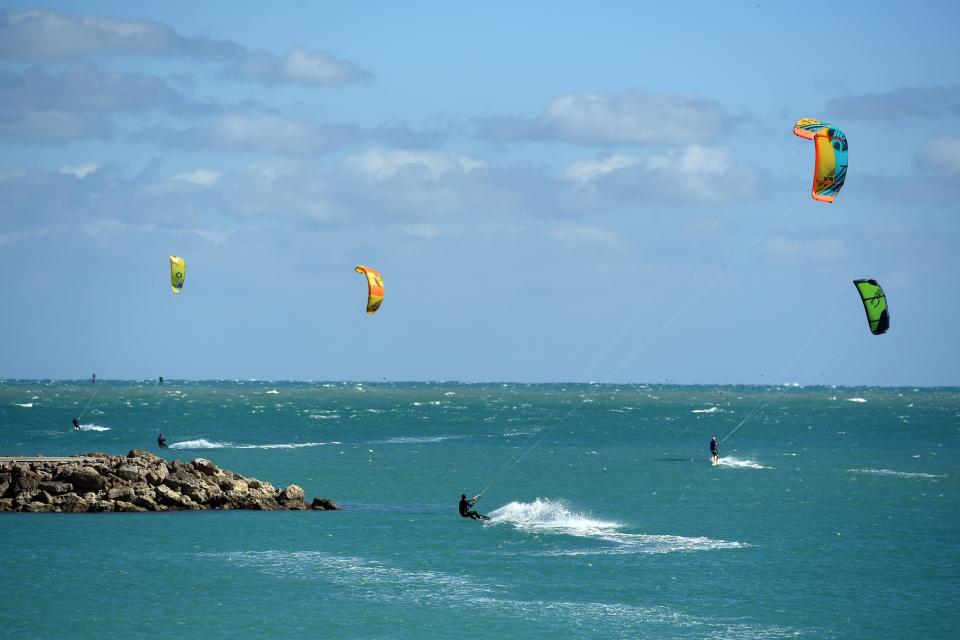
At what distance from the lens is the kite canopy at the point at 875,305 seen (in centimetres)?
4584

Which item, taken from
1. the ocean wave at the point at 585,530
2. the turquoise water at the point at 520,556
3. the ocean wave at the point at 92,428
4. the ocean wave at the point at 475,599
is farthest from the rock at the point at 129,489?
the ocean wave at the point at 92,428

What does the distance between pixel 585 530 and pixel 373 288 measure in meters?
19.2

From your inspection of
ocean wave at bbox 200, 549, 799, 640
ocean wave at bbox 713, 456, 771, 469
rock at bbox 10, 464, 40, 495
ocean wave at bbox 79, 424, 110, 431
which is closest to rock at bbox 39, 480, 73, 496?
rock at bbox 10, 464, 40, 495

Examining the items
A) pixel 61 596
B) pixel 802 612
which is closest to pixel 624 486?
pixel 802 612

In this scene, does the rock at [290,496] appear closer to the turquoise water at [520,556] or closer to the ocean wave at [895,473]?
the turquoise water at [520,556]

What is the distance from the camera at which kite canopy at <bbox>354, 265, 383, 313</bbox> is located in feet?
190

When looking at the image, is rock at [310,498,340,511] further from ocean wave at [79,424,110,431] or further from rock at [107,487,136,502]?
ocean wave at [79,424,110,431]

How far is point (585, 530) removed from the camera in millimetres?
44062

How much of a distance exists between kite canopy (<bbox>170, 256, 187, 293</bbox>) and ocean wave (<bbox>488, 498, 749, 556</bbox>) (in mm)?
26876

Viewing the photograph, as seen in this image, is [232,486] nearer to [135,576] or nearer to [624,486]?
[135,576]

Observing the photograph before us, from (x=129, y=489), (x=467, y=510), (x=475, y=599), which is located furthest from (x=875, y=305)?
(x=129, y=489)

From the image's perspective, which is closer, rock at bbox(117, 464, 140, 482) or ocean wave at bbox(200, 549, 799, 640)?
ocean wave at bbox(200, 549, 799, 640)

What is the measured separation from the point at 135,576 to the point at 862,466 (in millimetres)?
50056

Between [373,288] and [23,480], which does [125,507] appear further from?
[373,288]
